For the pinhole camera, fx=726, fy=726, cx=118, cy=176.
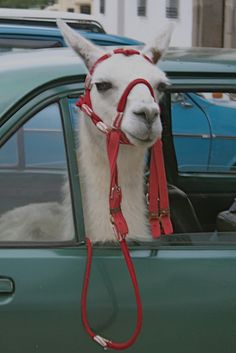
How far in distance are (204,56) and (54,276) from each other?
3.51ft

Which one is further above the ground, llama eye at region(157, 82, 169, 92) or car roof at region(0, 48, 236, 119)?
car roof at region(0, 48, 236, 119)

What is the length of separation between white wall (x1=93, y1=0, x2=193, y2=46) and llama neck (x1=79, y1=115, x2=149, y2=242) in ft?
34.0

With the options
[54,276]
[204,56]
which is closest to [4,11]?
[204,56]

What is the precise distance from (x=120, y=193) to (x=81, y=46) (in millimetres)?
527

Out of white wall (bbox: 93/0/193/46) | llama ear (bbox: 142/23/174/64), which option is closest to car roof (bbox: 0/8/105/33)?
white wall (bbox: 93/0/193/46)

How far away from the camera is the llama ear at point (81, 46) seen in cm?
250

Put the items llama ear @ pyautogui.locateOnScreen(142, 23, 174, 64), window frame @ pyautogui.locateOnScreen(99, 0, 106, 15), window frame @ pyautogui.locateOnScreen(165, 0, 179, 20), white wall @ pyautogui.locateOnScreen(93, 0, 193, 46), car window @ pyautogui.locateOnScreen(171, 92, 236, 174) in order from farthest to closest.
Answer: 1. window frame @ pyautogui.locateOnScreen(99, 0, 106, 15)
2. window frame @ pyautogui.locateOnScreen(165, 0, 179, 20)
3. white wall @ pyautogui.locateOnScreen(93, 0, 193, 46)
4. car window @ pyautogui.locateOnScreen(171, 92, 236, 174)
5. llama ear @ pyautogui.locateOnScreen(142, 23, 174, 64)

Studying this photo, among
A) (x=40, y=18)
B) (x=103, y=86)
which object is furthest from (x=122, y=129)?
(x=40, y=18)

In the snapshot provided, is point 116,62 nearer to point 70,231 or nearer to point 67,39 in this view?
point 67,39

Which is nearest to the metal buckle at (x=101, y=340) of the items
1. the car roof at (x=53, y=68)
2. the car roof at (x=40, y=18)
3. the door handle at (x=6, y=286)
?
the door handle at (x=6, y=286)

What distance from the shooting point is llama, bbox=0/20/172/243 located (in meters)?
2.45

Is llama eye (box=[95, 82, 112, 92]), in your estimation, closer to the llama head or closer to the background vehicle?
the llama head

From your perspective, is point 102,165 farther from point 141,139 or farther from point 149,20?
point 149,20

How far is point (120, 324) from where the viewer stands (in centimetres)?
239
